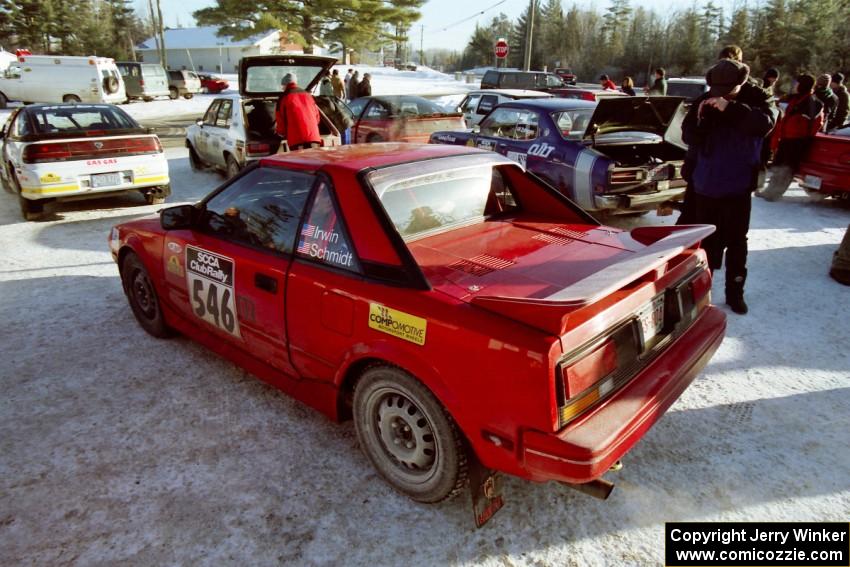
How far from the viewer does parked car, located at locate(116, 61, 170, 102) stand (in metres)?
27.0

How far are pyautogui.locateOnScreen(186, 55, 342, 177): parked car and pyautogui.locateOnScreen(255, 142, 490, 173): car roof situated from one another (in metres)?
5.38

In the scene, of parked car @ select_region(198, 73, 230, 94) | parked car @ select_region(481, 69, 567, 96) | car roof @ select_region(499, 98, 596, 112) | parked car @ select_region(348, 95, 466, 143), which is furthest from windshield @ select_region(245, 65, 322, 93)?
parked car @ select_region(198, 73, 230, 94)

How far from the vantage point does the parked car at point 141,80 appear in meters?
27.0

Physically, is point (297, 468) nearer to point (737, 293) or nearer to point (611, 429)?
point (611, 429)

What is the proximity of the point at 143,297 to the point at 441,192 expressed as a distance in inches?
101

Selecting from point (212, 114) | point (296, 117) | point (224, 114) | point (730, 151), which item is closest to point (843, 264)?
point (730, 151)

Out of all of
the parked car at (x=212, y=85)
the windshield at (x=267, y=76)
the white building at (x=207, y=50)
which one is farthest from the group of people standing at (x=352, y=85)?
the white building at (x=207, y=50)

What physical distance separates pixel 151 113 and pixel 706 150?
24.0 metres

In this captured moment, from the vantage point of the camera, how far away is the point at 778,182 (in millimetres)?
8234

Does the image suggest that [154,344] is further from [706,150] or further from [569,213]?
[706,150]

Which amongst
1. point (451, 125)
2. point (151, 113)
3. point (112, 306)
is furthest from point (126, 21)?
point (112, 306)

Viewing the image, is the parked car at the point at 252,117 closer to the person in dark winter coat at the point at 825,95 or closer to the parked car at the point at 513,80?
the person in dark winter coat at the point at 825,95

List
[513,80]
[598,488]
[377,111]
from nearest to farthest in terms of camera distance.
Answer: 1. [598,488]
2. [377,111]
3. [513,80]

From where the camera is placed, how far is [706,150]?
166 inches
